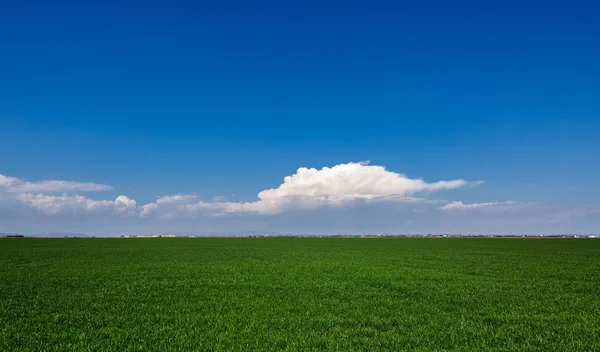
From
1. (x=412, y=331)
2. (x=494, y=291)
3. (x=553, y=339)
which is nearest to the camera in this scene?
(x=553, y=339)

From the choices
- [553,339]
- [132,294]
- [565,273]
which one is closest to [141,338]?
[132,294]

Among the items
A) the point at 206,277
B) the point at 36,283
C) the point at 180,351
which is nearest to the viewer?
the point at 180,351

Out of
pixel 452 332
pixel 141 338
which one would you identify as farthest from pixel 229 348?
pixel 452 332

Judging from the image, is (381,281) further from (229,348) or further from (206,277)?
(229,348)

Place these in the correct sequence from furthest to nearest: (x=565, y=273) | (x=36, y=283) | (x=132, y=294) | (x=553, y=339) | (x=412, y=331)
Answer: (x=565, y=273)
(x=36, y=283)
(x=132, y=294)
(x=412, y=331)
(x=553, y=339)

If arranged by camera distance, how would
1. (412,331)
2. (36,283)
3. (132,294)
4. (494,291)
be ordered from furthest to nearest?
(36,283) < (494,291) < (132,294) < (412,331)

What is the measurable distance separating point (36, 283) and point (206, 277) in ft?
27.3

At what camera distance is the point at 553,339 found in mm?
10141

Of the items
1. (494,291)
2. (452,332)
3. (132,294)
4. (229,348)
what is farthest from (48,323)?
(494,291)

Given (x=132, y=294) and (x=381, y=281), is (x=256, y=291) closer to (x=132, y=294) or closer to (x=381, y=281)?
(x=132, y=294)

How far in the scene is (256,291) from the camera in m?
16.8

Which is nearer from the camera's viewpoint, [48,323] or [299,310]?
[48,323]

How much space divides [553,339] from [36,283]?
22.0 m

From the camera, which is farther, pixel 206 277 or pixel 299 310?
pixel 206 277
